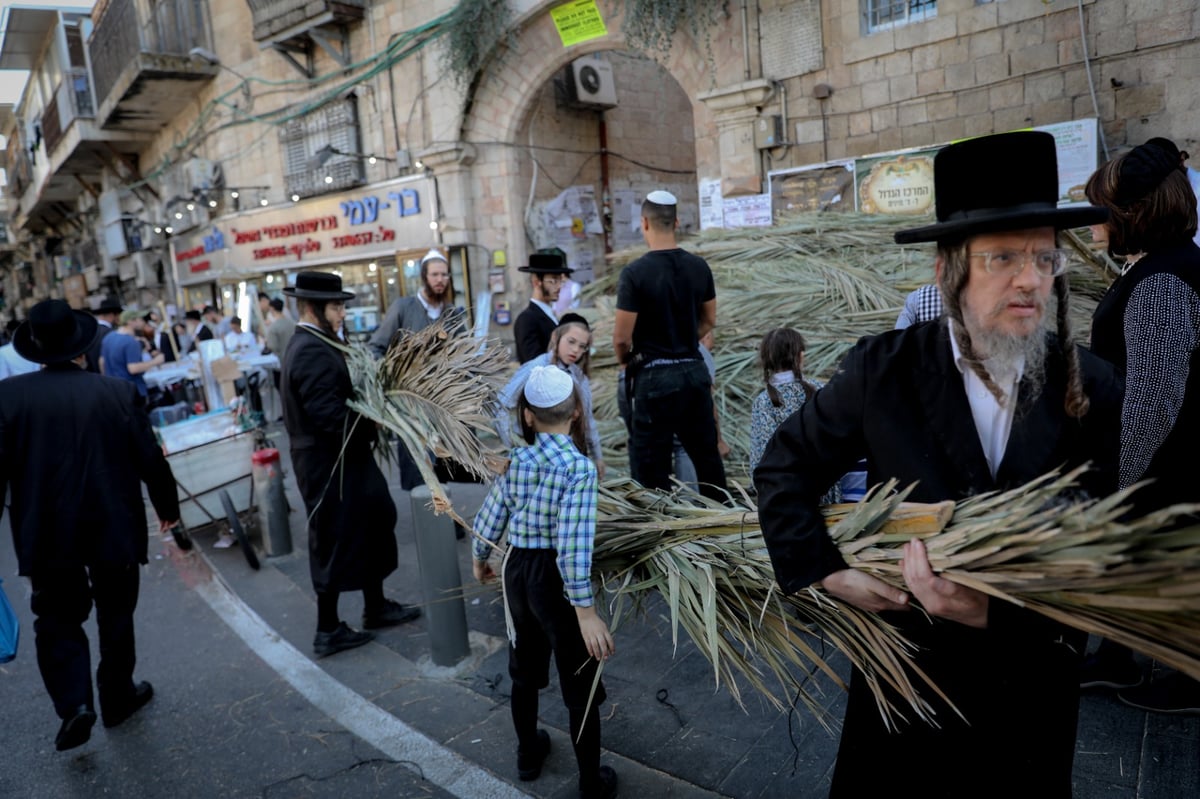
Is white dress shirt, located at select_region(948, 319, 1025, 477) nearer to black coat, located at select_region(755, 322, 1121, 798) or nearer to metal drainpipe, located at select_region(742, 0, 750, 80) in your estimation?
black coat, located at select_region(755, 322, 1121, 798)

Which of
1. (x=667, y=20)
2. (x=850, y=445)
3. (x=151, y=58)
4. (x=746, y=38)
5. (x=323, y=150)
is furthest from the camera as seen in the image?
(x=151, y=58)

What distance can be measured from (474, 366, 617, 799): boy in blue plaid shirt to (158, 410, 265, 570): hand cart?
357cm

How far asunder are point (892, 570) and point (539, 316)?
366cm

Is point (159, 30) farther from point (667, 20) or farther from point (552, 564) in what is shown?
point (552, 564)

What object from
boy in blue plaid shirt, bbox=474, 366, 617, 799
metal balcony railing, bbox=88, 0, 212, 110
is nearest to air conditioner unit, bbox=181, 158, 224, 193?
metal balcony railing, bbox=88, 0, 212, 110

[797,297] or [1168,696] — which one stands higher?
[797,297]

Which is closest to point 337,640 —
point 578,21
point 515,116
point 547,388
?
point 547,388

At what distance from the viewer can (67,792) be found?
3.06 meters

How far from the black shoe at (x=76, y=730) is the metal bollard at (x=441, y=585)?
146 centimetres

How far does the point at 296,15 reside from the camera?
12.7m

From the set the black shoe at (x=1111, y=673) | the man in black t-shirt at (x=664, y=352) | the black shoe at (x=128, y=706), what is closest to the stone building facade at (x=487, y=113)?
the man in black t-shirt at (x=664, y=352)

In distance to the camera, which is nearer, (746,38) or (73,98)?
(746,38)

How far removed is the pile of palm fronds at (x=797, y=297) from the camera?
17.4 ft

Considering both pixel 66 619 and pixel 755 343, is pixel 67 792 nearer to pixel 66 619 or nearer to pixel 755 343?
pixel 66 619
